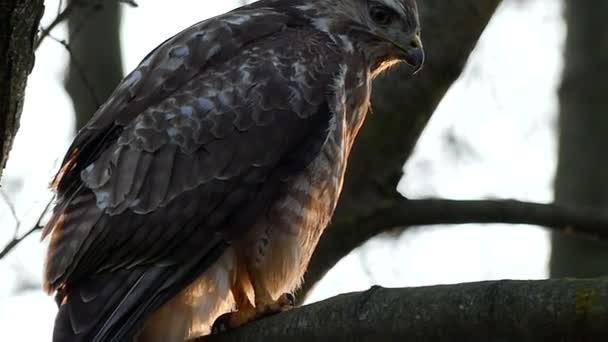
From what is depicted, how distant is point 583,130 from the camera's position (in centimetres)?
741

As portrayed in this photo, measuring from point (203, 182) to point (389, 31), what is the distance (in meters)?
1.46

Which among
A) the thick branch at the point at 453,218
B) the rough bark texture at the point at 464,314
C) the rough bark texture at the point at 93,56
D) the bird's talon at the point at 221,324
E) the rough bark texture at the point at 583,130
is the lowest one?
the rough bark texture at the point at 583,130

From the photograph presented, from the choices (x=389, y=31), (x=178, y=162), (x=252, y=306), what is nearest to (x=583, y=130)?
(x=389, y=31)

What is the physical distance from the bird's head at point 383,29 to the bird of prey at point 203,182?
272 mm

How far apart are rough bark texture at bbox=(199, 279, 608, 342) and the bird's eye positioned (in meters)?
2.35

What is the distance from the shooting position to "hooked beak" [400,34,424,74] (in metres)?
5.52

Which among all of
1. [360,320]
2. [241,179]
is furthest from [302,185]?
[360,320]

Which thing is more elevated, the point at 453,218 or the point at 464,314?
the point at 464,314

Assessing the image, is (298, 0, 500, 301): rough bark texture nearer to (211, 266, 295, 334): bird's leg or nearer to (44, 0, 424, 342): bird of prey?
(44, 0, 424, 342): bird of prey

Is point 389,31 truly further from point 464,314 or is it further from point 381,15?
point 464,314

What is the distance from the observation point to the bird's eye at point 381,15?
5707 millimetres

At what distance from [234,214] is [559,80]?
3688mm

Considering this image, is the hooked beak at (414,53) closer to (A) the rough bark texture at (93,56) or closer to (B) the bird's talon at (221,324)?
(A) the rough bark texture at (93,56)

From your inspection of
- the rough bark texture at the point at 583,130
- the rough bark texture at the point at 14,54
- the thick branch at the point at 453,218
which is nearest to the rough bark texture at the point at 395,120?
the thick branch at the point at 453,218
